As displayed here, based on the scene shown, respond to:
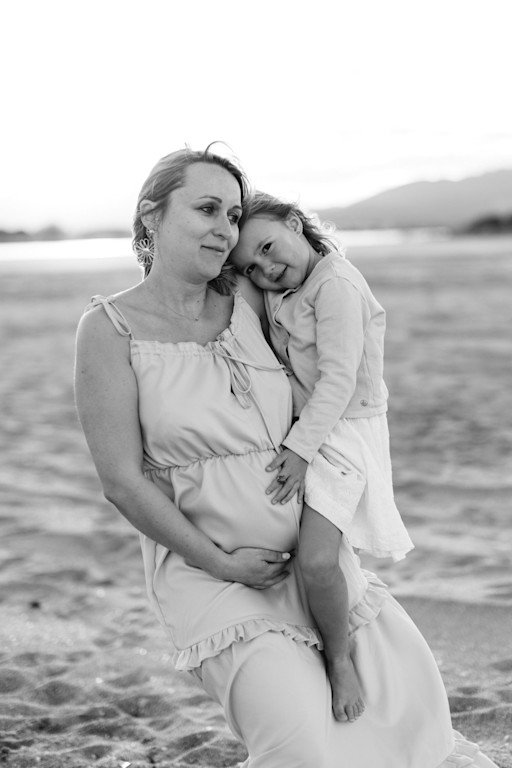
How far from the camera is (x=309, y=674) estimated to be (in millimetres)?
2795

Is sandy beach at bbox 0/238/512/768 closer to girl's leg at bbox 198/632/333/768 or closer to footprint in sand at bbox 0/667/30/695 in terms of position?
footprint in sand at bbox 0/667/30/695

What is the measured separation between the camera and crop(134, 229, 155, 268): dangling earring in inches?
121

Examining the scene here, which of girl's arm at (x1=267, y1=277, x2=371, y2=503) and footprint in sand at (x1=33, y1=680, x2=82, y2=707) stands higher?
girl's arm at (x1=267, y1=277, x2=371, y2=503)

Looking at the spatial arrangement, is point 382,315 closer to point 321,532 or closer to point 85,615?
point 321,532

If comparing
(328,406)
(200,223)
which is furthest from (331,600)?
(200,223)

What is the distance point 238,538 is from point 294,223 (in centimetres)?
112

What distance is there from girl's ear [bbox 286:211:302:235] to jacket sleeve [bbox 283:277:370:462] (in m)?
0.28

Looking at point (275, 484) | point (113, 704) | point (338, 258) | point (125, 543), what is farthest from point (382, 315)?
point (125, 543)

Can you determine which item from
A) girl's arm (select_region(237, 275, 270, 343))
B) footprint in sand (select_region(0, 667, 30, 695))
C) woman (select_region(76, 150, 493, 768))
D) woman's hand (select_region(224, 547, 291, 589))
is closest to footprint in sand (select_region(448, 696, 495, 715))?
woman (select_region(76, 150, 493, 768))

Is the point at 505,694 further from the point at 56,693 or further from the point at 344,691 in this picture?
the point at 56,693

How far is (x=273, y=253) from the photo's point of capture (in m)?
3.14

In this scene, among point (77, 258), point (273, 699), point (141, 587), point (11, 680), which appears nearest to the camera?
point (273, 699)

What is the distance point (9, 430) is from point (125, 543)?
3667 millimetres

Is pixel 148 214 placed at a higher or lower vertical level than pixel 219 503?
higher
